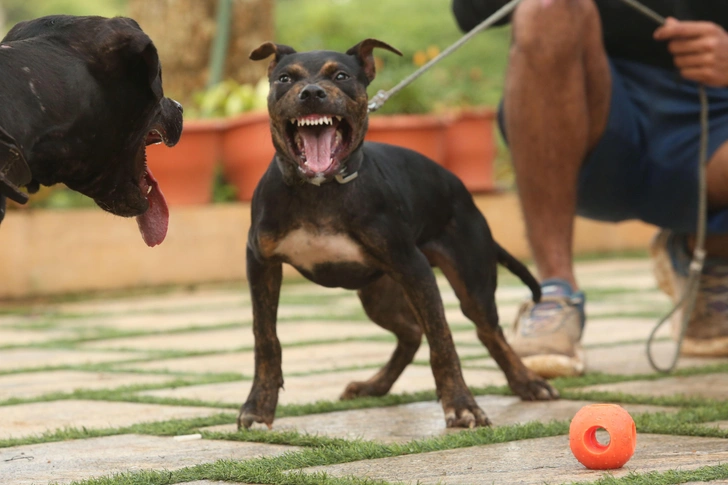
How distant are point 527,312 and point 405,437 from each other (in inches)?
54.1

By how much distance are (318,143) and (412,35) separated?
13403 millimetres

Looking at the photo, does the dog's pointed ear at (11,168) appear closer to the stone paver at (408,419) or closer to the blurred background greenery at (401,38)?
the stone paver at (408,419)

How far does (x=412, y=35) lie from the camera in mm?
16141

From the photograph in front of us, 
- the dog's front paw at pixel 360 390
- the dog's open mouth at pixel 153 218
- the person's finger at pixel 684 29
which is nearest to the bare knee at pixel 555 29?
the person's finger at pixel 684 29

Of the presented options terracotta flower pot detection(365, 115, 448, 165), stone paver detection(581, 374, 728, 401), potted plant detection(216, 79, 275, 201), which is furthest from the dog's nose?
terracotta flower pot detection(365, 115, 448, 165)

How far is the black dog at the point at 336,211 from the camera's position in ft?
9.85

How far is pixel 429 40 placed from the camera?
51.9ft

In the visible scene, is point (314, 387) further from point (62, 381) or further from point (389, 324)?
point (62, 381)

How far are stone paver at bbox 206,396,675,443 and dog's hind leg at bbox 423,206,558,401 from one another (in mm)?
66

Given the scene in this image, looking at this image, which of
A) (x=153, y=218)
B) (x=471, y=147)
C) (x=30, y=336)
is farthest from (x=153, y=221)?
(x=471, y=147)

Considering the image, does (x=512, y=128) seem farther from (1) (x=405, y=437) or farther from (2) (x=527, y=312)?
(1) (x=405, y=437)

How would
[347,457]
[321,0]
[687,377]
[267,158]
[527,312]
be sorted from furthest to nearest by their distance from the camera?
[321,0] → [267,158] → [527,312] → [687,377] → [347,457]

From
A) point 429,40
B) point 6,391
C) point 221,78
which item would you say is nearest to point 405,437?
point 6,391

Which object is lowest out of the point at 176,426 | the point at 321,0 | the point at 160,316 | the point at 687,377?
the point at 321,0
